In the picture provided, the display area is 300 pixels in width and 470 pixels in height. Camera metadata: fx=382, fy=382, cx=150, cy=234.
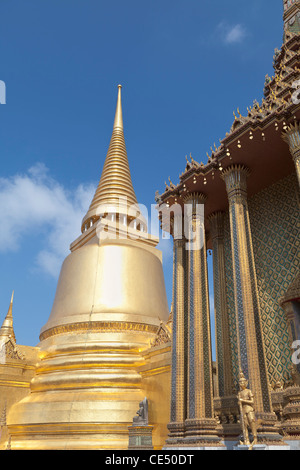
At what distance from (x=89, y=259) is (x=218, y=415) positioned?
33.0 feet

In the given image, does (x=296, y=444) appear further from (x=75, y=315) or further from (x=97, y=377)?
(x=75, y=315)

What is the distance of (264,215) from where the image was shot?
36.3ft

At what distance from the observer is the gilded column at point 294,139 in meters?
8.67

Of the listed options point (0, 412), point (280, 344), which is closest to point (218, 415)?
point (280, 344)

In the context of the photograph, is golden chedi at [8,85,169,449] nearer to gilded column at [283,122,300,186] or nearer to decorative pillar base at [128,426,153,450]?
decorative pillar base at [128,426,153,450]

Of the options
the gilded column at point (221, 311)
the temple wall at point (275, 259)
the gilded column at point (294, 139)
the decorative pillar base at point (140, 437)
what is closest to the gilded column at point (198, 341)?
the gilded column at point (221, 311)

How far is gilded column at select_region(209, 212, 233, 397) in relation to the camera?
10539 mm

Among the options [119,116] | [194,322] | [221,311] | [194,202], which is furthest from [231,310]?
[119,116]

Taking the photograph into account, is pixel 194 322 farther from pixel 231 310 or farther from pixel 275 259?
pixel 275 259

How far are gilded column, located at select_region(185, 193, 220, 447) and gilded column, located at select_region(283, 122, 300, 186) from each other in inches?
136

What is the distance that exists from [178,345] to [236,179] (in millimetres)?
4853

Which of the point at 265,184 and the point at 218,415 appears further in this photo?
the point at 265,184

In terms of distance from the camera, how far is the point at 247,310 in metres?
8.64

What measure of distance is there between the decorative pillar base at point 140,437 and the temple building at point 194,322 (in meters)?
0.71
